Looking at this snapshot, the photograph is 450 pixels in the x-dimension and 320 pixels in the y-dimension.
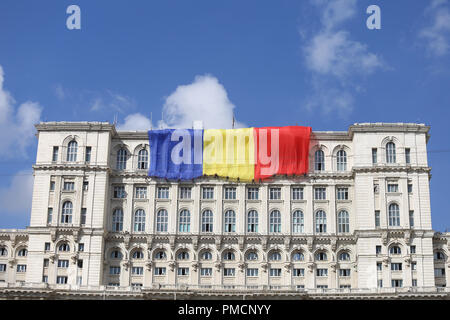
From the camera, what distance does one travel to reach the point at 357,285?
11450cm

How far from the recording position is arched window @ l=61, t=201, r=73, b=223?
117 meters

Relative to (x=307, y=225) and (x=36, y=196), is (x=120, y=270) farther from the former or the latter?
(x=307, y=225)

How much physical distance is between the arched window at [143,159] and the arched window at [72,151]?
1094 cm

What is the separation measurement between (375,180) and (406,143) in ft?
28.5

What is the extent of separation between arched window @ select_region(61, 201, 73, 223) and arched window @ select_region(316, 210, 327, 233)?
41415 millimetres

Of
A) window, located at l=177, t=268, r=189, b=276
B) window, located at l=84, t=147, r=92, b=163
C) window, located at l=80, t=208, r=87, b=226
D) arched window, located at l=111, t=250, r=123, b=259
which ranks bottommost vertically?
window, located at l=177, t=268, r=189, b=276

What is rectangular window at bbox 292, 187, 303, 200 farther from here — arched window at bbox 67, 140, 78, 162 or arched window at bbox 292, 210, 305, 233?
arched window at bbox 67, 140, 78, 162

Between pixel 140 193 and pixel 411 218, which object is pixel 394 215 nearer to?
pixel 411 218

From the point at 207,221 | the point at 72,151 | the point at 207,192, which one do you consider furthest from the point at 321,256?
the point at 72,151

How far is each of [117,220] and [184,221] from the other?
37.5 feet

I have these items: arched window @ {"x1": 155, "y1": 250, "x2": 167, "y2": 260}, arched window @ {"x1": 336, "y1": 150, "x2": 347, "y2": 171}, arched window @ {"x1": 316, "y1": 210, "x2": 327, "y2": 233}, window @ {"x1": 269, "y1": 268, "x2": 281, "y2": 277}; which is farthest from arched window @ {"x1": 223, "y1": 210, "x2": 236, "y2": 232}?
arched window @ {"x1": 336, "y1": 150, "x2": 347, "y2": 171}

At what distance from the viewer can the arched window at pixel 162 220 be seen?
119 metres

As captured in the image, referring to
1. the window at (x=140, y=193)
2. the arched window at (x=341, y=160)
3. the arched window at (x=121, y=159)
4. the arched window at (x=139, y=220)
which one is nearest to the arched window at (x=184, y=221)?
the arched window at (x=139, y=220)

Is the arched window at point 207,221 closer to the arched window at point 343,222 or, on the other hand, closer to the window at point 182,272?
the window at point 182,272
